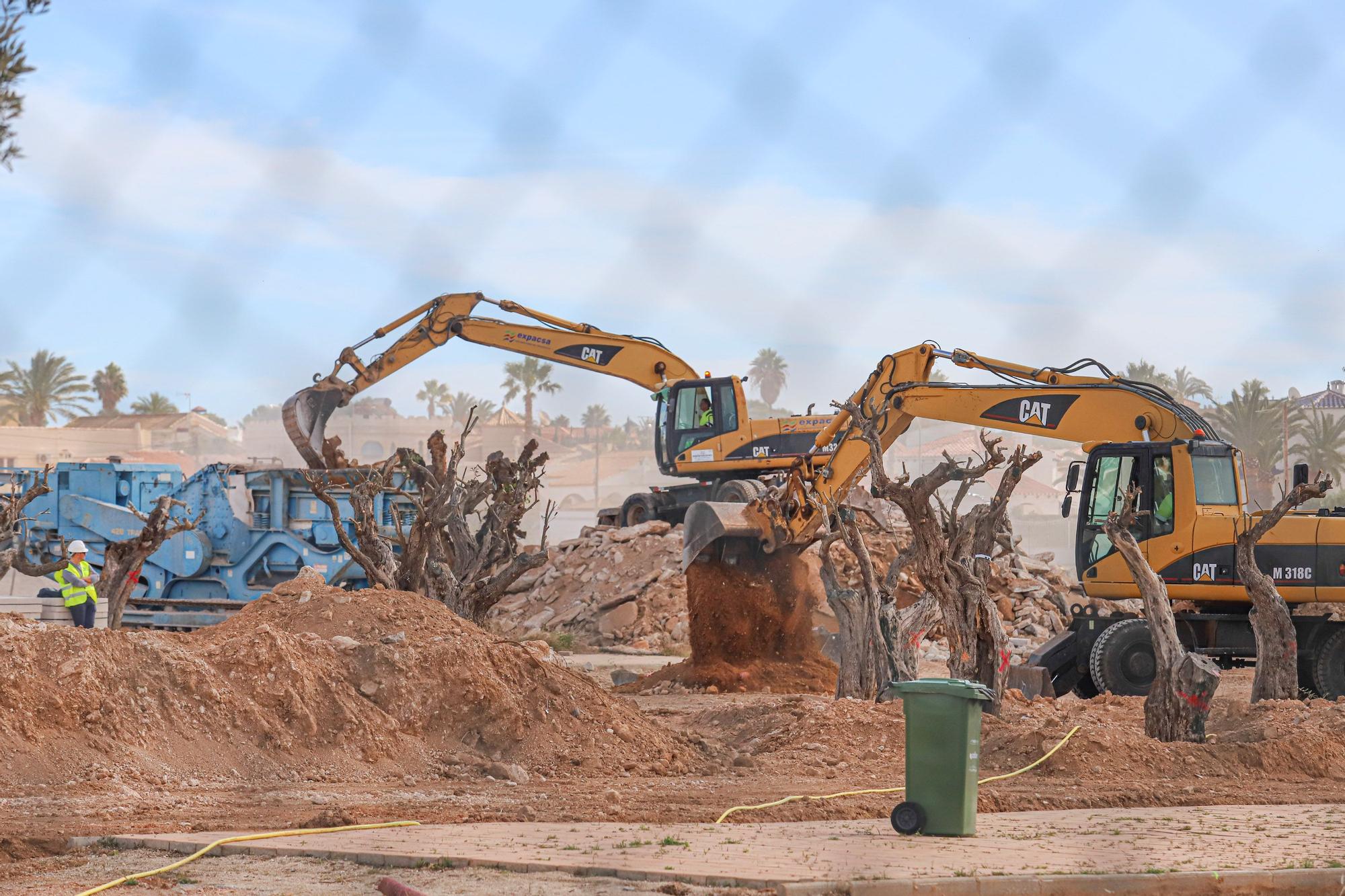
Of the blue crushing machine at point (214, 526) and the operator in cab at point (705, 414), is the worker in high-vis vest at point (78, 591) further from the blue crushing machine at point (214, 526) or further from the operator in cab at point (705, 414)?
the operator in cab at point (705, 414)

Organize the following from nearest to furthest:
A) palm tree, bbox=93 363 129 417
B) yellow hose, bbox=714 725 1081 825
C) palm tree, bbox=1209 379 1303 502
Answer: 1. yellow hose, bbox=714 725 1081 825
2. palm tree, bbox=1209 379 1303 502
3. palm tree, bbox=93 363 129 417

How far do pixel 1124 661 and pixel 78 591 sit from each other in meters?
12.3

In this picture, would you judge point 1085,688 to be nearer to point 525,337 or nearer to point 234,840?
point 234,840

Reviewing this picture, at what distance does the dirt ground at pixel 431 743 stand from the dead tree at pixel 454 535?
317cm

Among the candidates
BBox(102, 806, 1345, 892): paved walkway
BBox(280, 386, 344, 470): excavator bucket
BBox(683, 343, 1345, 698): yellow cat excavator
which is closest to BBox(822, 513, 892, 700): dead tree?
BBox(683, 343, 1345, 698): yellow cat excavator

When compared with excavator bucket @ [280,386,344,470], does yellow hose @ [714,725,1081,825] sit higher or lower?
lower

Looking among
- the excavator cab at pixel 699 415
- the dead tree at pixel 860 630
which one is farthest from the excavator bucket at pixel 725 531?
the excavator cab at pixel 699 415

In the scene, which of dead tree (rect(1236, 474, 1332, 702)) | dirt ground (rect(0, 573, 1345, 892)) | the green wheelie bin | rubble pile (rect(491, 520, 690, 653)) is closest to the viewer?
the green wheelie bin

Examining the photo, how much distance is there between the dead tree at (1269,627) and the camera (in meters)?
15.6

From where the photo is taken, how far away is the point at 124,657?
11648mm

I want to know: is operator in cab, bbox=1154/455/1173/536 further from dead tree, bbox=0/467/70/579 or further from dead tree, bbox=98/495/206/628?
dead tree, bbox=0/467/70/579

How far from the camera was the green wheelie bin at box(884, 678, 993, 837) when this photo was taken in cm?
882

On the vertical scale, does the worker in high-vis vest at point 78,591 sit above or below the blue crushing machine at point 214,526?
below

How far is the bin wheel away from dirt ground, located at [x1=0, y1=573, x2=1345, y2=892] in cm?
110
